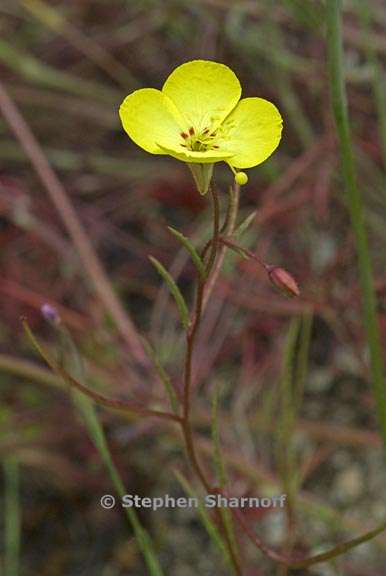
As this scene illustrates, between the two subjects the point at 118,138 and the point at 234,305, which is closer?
the point at 234,305

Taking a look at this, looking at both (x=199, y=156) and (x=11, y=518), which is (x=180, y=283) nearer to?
(x=11, y=518)

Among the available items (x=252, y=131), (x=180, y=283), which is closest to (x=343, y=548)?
(x=252, y=131)

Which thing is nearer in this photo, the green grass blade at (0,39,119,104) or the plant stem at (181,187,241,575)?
the plant stem at (181,187,241,575)

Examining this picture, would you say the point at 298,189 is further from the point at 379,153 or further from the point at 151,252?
the point at 151,252

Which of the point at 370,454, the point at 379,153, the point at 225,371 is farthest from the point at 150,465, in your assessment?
the point at 379,153

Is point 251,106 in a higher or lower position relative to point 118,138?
lower

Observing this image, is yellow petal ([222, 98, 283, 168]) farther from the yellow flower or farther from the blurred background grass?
the blurred background grass

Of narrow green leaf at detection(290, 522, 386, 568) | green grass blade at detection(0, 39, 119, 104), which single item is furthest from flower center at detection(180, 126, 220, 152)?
green grass blade at detection(0, 39, 119, 104)
